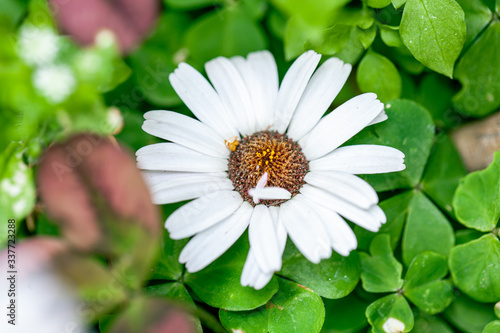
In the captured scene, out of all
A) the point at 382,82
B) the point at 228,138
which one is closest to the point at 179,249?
the point at 228,138

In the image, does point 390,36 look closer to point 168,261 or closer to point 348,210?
point 348,210

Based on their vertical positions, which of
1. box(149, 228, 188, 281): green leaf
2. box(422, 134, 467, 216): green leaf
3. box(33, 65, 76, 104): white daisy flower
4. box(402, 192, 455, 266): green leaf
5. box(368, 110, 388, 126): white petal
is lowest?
box(402, 192, 455, 266): green leaf

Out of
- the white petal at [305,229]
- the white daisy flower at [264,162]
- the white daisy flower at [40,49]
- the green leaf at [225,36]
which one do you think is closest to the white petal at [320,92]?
the white daisy flower at [264,162]

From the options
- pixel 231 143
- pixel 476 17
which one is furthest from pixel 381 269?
pixel 476 17

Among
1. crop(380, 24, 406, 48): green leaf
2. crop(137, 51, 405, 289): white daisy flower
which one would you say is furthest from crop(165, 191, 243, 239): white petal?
crop(380, 24, 406, 48): green leaf

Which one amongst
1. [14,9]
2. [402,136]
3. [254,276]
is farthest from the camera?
[402,136]

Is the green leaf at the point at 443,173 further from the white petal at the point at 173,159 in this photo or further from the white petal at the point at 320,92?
the white petal at the point at 173,159

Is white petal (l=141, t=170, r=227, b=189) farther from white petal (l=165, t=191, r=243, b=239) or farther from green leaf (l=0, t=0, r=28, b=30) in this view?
green leaf (l=0, t=0, r=28, b=30)
